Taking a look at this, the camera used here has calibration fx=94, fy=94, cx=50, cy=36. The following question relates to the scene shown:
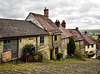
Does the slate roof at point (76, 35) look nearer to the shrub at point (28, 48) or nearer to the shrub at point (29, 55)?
the shrub at point (29, 55)

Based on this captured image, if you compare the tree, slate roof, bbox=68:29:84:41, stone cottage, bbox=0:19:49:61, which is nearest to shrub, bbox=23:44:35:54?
stone cottage, bbox=0:19:49:61

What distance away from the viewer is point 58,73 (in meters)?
9.43

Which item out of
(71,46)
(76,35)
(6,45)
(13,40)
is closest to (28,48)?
(13,40)

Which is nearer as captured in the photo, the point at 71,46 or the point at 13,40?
the point at 13,40

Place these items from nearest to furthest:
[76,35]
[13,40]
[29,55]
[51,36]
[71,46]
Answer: [13,40] → [29,55] → [51,36] → [71,46] → [76,35]

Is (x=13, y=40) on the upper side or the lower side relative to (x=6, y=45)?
upper

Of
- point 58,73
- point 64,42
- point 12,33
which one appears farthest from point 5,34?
point 64,42

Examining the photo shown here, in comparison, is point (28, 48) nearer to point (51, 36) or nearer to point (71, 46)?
point (51, 36)

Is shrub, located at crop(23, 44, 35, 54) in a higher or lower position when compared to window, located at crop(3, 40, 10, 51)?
lower

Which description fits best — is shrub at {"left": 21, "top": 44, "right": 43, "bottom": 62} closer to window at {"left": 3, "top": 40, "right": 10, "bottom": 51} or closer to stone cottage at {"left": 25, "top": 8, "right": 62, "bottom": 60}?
window at {"left": 3, "top": 40, "right": 10, "bottom": 51}

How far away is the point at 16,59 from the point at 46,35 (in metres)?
6.98

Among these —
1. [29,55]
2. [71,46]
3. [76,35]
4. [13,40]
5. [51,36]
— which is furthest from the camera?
[76,35]

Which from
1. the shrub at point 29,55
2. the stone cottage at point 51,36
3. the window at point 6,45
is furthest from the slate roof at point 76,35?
the window at point 6,45

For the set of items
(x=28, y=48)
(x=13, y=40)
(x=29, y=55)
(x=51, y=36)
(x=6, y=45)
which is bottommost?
(x=29, y=55)
